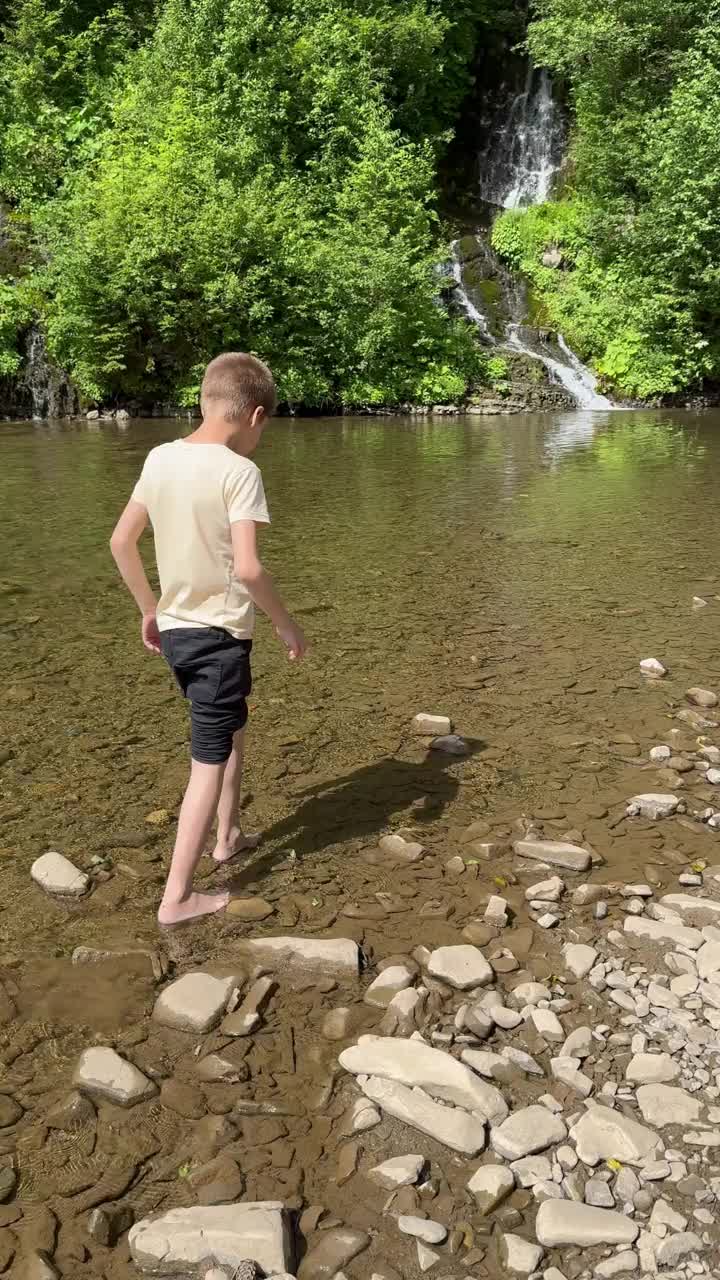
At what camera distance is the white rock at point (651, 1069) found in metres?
2.52

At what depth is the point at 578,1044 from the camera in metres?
2.67

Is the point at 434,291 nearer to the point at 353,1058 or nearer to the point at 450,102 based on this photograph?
the point at 450,102

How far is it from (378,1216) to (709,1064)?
3.73 feet

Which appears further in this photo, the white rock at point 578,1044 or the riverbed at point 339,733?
the riverbed at point 339,733

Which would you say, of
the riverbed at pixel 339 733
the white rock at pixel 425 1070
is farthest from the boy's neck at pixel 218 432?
the white rock at pixel 425 1070

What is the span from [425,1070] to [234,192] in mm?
29755

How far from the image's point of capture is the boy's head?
318 cm

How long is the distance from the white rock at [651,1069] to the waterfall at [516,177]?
31.7 meters

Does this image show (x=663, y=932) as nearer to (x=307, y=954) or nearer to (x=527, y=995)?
(x=527, y=995)

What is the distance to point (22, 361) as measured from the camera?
2786 cm

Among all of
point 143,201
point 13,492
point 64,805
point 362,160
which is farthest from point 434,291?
point 64,805

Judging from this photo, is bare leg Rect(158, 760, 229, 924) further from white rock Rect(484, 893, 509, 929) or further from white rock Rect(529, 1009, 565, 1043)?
white rock Rect(529, 1009, 565, 1043)

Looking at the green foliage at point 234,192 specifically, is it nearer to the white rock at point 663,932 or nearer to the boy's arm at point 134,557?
the boy's arm at point 134,557

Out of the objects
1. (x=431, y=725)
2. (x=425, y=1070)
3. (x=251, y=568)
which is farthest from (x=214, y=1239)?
(x=431, y=725)
